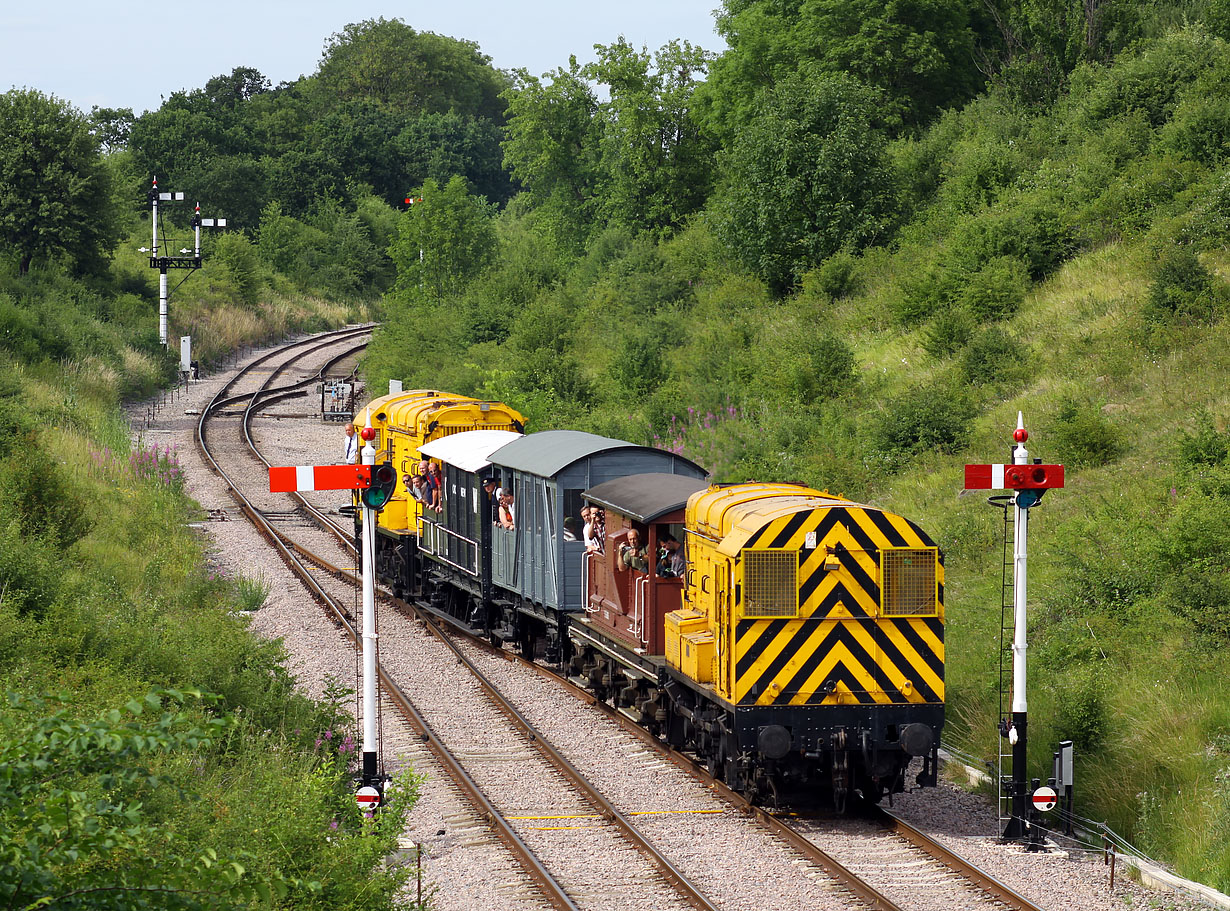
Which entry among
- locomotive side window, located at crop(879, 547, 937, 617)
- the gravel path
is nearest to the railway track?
the gravel path

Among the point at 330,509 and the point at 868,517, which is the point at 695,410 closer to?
the point at 330,509

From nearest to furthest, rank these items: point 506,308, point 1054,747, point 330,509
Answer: point 1054,747, point 330,509, point 506,308

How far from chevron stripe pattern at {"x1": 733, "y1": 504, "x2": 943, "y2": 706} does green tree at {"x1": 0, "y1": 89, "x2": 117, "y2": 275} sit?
4592 centimetres

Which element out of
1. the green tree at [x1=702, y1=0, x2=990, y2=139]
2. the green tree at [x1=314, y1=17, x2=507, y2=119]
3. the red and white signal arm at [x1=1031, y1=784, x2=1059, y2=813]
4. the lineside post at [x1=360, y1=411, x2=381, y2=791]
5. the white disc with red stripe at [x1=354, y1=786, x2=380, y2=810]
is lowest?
the red and white signal arm at [x1=1031, y1=784, x2=1059, y2=813]

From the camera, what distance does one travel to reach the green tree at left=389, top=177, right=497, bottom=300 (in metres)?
54.3

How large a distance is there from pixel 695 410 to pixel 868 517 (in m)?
18.2

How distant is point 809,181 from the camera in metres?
35.2

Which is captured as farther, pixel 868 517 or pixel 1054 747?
pixel 1054 747

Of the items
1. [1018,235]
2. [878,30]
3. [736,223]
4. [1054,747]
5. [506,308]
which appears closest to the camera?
[1054,747]

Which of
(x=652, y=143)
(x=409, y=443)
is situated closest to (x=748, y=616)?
(x=409, y=443)

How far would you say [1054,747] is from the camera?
1335 cm

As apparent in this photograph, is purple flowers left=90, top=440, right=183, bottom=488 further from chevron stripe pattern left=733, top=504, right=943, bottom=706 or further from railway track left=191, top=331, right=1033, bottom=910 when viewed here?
chevron stripe pattern left=733, top=504, right=943, bottom=706

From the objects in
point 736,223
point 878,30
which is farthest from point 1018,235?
point 878,30

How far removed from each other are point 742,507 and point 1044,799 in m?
3.86
